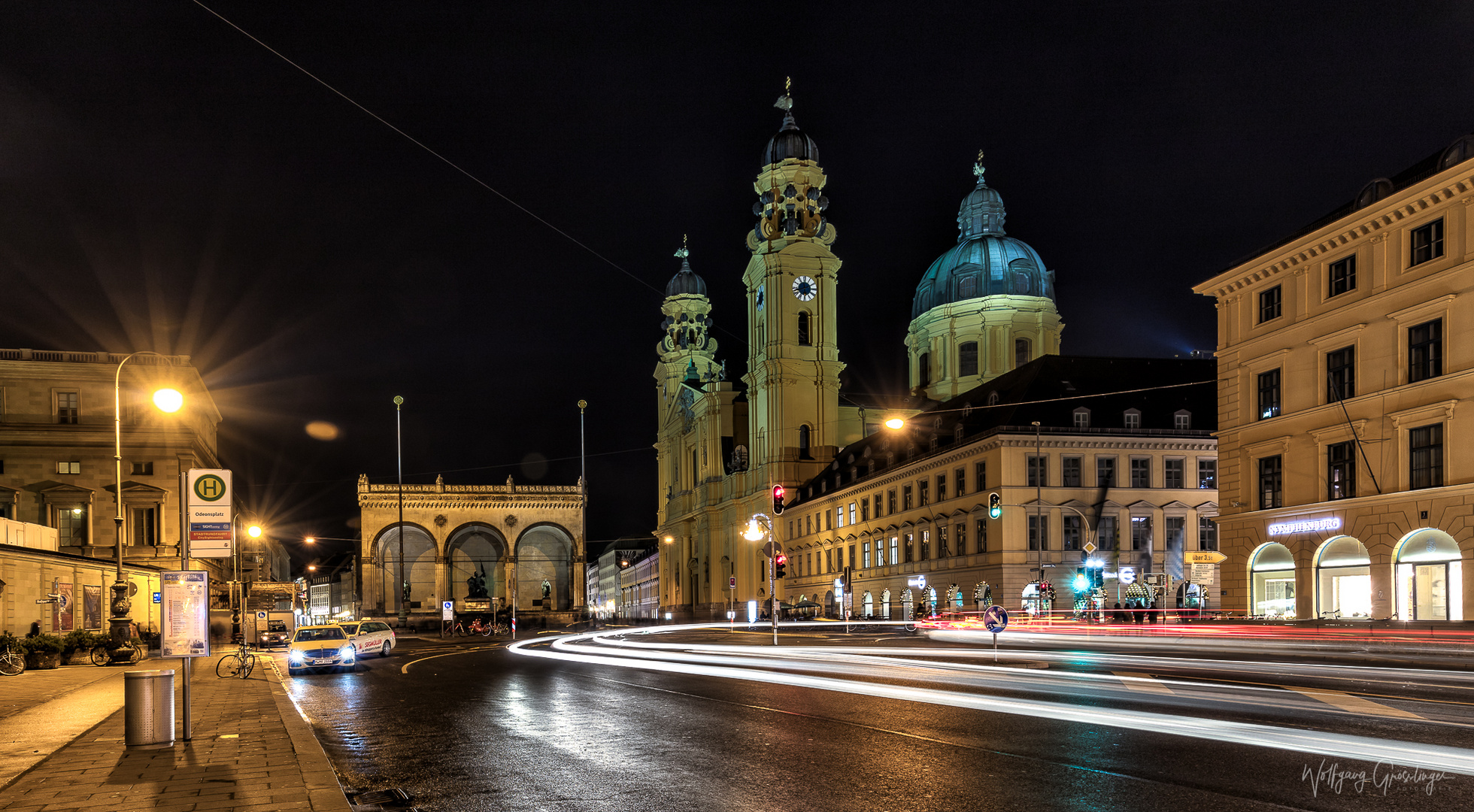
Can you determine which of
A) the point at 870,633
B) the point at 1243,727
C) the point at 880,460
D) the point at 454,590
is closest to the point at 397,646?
the point at 870,633

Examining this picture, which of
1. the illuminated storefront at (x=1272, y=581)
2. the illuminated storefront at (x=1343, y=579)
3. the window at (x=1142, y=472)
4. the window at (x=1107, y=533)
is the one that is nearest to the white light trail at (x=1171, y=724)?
the illuminated storefront at (x=1343, y=579)

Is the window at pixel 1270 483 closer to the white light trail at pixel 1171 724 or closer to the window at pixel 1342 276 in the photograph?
the window at pixel 1342 276

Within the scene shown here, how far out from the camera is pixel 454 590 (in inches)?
4505

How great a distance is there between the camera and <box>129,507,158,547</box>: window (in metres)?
61.8

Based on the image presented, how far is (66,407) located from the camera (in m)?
60.2

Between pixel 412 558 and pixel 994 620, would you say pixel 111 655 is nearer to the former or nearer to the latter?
pixel 994 620

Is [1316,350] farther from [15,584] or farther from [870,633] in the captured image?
[15,584]

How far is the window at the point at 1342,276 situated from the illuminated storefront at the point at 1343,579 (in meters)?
7.59

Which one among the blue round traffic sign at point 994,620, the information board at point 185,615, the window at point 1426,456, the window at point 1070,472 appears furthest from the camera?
the window at point 1070,472

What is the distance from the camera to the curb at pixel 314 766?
9.03m

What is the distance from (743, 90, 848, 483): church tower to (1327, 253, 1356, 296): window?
5698 cm

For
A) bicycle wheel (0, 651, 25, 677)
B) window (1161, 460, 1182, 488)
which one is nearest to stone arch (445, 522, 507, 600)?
window (1161, 460, 1182, 488)

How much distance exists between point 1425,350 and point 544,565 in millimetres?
94271

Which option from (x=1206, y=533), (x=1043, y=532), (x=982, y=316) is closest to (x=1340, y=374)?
(x=1043, y=532)
